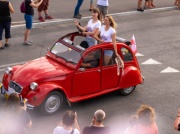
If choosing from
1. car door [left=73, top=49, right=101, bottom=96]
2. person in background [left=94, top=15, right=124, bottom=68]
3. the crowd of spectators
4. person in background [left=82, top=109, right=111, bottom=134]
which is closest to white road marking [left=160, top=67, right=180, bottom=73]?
person in background [left=94, top=15, right=124, bottom=68]

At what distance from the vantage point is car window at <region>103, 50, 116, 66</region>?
9274 millimetres

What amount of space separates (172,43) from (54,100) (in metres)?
7.44

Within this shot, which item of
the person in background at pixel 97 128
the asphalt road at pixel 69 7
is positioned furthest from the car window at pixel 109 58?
the asphalt road at pixel 69 7

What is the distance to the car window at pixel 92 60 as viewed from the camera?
8.92 m

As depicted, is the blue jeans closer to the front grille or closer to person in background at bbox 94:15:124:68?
person in background at bbox 94:15:124:68

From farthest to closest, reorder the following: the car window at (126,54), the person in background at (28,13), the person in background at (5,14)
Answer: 1. the person in background at (28,13)
2. the person in background at (5,14)
3. the car window at (126,54)

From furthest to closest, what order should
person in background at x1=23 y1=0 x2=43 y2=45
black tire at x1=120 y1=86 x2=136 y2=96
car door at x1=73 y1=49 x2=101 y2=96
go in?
person in background at x1=23 y1=0 x2=43 y2=45, black tire at x1=120 y1=86 x2=136 y2=96, car door at x1=73 y1=49 x2=101 y2=96

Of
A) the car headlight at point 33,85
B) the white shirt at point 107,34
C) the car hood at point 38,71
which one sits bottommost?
the car headlight at point 33,85

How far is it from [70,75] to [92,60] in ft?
2.42

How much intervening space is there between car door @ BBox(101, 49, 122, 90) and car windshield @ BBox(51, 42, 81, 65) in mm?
740

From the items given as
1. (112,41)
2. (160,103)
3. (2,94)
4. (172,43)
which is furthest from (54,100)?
(172,43)

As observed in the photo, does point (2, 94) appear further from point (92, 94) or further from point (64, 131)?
point (64, 131)

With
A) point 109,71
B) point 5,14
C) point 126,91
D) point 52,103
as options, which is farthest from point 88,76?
point 5,14

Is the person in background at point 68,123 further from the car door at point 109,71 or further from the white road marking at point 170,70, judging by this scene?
the white road marking at point 170,70
